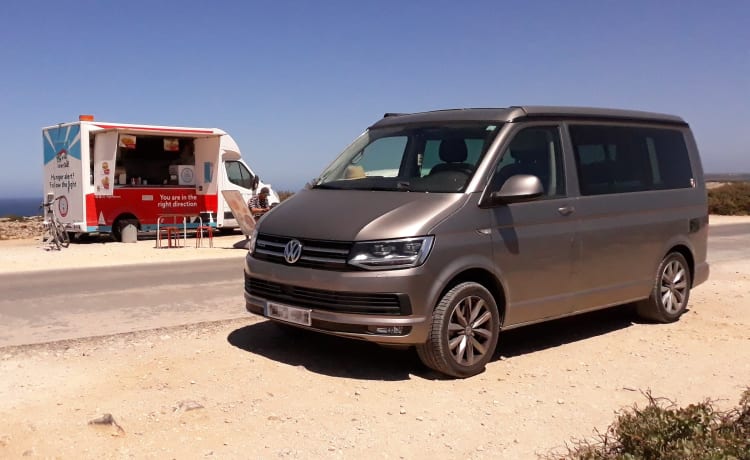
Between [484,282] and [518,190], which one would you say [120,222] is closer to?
[484,282]

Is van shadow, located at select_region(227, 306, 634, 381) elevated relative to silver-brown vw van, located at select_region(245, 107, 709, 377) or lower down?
lower down

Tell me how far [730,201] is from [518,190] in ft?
111

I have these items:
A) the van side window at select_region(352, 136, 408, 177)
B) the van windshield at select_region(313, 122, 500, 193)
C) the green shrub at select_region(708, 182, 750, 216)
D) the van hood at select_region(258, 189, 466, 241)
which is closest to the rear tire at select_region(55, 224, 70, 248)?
the van windshield at select_region(313, 122, 500, 193)

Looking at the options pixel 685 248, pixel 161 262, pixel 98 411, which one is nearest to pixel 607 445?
pixel 98 411

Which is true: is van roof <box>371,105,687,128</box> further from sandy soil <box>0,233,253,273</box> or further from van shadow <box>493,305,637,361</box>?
sandy soil <box>0,233,253,273</box>

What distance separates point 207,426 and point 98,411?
31.6 inches

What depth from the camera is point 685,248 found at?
8352 mm

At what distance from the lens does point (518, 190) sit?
612cm

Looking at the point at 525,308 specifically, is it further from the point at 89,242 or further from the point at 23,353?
the point at 89,242

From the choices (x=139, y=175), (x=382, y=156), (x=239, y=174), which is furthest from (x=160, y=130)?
(x=382, y=156)

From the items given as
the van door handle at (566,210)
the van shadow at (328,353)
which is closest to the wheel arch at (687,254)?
the van door handle at (566,210)

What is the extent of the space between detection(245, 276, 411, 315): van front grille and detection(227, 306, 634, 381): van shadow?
1.91 ft

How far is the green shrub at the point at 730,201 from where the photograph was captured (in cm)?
3546

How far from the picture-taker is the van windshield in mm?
6371
